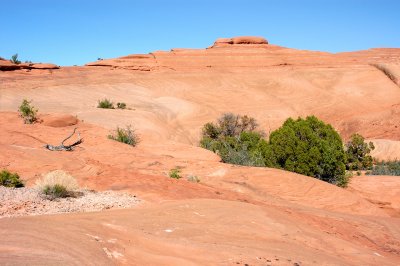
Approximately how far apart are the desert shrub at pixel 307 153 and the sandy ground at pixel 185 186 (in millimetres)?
1115

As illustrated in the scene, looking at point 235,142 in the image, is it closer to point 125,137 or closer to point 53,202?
point 125,137

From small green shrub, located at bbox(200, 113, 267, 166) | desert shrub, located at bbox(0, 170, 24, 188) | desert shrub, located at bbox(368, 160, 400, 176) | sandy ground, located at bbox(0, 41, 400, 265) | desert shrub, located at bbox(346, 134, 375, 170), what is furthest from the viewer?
desert shrub, located at bbox(346, 134, 375, 170)

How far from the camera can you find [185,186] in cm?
1108

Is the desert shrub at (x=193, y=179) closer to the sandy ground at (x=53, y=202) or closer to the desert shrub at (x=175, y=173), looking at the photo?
the desert shrub at (x=175, y=173)

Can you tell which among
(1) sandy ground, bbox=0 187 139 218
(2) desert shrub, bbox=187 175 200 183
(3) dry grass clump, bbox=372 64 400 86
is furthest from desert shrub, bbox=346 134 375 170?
(3) dry grass clump, bbox=372 64 400 86

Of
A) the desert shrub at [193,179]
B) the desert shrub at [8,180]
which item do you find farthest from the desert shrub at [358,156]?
the desert shrub at [8,180]

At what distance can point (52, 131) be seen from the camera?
719 inches

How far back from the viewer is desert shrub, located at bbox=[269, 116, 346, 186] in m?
17.2

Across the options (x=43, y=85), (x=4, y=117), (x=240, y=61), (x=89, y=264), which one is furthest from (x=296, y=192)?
(x=240, y=61)

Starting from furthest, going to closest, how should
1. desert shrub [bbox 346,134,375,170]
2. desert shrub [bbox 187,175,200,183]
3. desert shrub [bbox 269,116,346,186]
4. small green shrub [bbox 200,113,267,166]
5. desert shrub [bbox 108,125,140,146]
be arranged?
desert shrub [bbox 346,134,375,170] → desert shrub [bbox 108,125,140,146] → small green shrub [bbox 200,113,267,166] → desert shrub [bbox 269,116,346,186] → desert shrub [bbox 187,175,200,183]

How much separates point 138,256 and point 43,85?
3192 centimetres

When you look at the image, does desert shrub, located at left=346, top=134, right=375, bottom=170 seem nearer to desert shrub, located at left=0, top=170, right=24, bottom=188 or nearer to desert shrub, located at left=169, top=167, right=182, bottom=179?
desert shrub, located at left=169, top=167, right=182, bottom=179

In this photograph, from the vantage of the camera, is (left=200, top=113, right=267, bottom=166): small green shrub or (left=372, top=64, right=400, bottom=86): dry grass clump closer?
(left=200, top=113, right=267, bottom=166): small green shrub

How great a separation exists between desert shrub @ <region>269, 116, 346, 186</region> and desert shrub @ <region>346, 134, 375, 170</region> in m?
5.34
